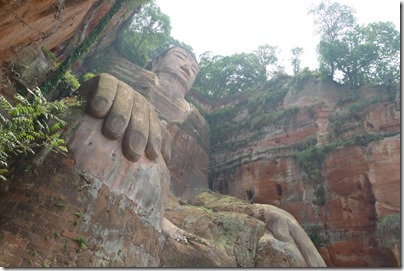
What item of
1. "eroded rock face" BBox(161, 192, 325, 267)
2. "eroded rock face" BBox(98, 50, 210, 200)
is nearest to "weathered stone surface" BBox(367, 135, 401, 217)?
"eroded rock face" BBox(161, 192, 325, 267)

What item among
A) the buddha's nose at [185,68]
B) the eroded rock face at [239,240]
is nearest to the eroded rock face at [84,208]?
the eroded rock face at [239,240]

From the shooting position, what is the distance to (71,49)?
17.5m

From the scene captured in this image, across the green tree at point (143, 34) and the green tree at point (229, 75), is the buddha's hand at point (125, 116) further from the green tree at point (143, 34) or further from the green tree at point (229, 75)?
the green tree at point (229, 75)

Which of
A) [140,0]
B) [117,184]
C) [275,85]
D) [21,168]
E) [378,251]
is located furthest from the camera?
[275,85]

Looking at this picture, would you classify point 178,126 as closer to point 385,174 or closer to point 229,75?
point 385,174

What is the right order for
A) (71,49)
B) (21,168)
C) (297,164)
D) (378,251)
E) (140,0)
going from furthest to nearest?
(297,164)
(140,0)
(71,49)
(378,251)
(21,168)

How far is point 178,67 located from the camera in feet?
99.1

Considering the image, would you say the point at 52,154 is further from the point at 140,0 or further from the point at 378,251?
the point at 378,251

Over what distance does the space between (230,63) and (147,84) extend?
45.1ft

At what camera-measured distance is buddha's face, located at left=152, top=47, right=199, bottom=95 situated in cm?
2956

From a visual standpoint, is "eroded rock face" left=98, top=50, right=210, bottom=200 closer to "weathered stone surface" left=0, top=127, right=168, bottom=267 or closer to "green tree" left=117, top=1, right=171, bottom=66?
"green tree" left=117, top=1, right=171, bottom=66

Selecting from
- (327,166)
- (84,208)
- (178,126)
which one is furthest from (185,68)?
(84,208)

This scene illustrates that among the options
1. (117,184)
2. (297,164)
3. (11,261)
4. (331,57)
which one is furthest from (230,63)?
(11,261)

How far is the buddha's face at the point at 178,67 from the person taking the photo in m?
29.6
